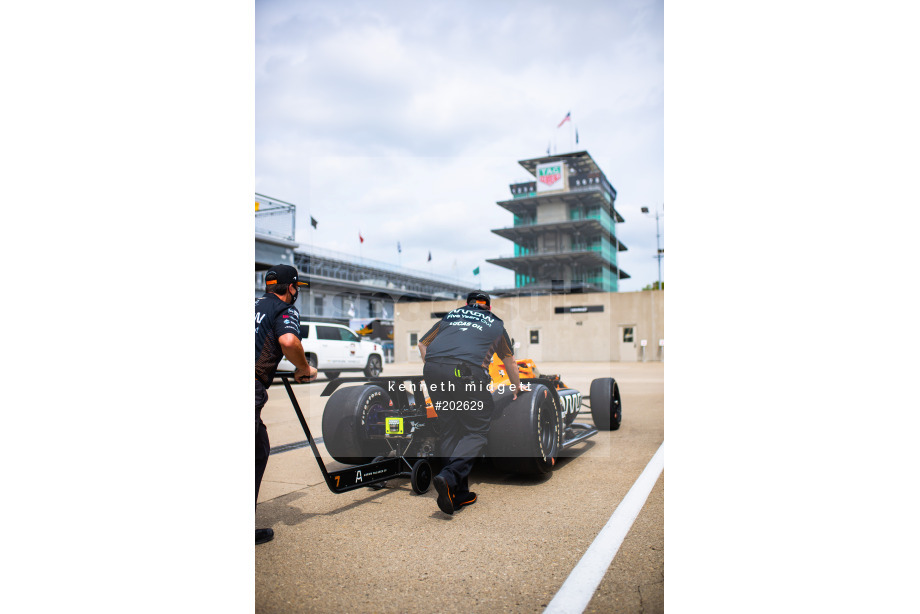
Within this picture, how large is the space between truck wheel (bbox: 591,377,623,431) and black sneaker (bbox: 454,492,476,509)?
3095 mm

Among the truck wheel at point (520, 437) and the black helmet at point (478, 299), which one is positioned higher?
the black helmet at point (478, 299)

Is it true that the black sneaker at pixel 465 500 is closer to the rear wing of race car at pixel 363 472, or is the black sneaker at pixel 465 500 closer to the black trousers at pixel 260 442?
the rear wing of race car at pixel 363 472

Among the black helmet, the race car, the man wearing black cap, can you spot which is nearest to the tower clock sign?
the black helmet

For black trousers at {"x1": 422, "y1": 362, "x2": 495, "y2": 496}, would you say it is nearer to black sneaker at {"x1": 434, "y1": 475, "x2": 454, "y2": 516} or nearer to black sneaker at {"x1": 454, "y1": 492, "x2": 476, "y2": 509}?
black sneaker at {"x1": 454, "y1": 492, "x2": 476, "y2": 509}

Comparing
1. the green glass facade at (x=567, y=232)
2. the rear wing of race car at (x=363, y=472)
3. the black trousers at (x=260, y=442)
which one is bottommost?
the rear wing of race car at (x=363, y=472)

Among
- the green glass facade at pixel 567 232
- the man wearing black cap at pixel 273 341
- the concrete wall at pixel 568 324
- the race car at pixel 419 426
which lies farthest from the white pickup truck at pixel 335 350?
the man wearing black cap at pixel 273 341

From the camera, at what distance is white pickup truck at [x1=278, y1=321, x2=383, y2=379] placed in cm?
1502

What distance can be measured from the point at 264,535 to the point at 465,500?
4.28 ft

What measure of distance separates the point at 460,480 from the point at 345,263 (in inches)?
73.0

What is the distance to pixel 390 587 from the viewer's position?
8.19 feet

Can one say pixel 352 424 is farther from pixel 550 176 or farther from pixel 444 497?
pixel 550 176

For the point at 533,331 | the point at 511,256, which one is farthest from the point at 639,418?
the point at 511,256

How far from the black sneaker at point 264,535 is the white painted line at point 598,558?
1.72 metres

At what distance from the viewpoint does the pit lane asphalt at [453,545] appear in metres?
2.39
